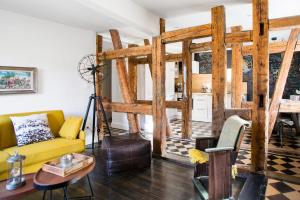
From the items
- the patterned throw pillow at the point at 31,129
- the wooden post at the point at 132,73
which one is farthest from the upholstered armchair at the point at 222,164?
the wooden post at the point at 132,73

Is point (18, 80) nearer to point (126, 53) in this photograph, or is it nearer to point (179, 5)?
point (126, 53)

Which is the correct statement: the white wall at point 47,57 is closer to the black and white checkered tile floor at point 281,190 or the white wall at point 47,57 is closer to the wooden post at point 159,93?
the wooden post at point 159,93

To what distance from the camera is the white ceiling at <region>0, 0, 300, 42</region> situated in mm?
3041

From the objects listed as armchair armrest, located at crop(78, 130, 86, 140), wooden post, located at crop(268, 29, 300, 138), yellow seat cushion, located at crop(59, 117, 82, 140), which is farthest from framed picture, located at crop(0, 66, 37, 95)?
wooden post, located at crop(268, 29, 300, 138)

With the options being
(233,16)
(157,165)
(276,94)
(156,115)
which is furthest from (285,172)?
(233,16)

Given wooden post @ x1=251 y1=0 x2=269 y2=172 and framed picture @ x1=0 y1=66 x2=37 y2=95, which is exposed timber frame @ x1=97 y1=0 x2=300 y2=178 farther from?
framed picture @ x1=0 y1=66 x2=37 y2=95

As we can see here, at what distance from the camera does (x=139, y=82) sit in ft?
19.9

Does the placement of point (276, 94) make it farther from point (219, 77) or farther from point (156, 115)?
point (156, 115)

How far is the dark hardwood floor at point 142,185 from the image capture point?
2.43 meters

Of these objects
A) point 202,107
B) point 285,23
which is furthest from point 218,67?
point 202,107

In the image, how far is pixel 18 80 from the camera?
11.4 feet

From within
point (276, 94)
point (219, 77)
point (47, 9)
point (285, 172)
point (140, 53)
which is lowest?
point (285, 172)

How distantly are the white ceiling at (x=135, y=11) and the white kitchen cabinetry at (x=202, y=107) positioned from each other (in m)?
3.04

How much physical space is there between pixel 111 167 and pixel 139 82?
11.2ft
